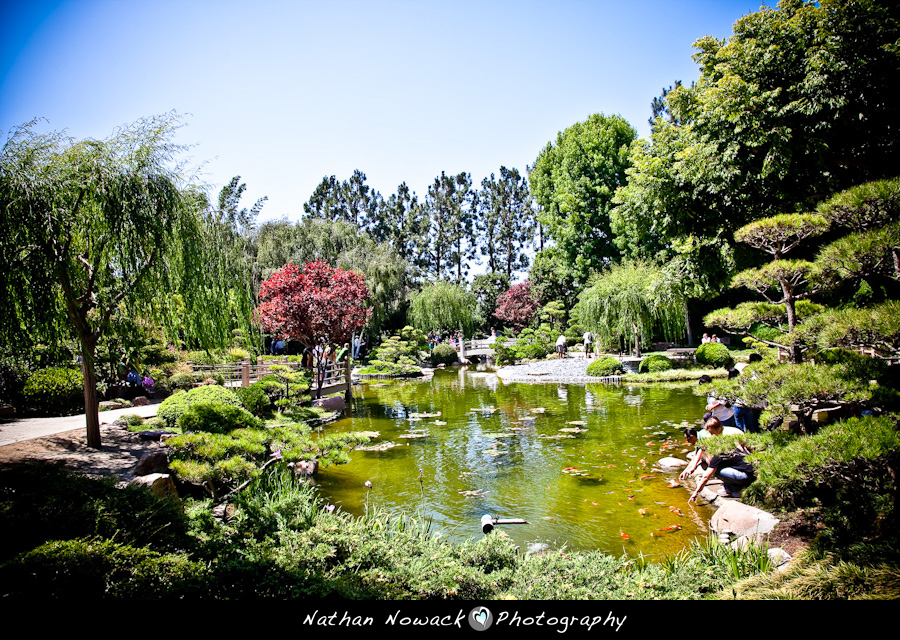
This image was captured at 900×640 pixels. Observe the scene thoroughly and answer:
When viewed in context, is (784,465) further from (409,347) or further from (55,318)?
(409,347)

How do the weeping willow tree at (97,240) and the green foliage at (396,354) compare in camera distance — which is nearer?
the weeping willow tree at (97,240)

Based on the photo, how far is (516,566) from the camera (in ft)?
12.8

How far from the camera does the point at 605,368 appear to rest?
1792cm

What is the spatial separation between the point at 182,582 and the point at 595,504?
5.05 m

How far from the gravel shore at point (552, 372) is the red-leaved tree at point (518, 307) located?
1111 centimetres

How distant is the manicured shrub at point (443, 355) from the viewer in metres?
27.7

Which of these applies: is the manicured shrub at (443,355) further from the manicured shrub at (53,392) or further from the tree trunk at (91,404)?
the tree trunk at (91,404)

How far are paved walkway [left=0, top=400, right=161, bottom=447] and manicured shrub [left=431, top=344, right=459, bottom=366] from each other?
727 inches

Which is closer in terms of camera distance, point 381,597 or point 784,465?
point 381,597

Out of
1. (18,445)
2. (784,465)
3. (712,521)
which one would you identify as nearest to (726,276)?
(712,521)

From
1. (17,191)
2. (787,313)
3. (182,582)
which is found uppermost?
(17,191)

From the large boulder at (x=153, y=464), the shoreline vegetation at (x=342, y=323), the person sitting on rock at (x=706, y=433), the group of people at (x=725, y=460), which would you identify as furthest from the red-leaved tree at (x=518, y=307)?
the large boulder at (x=153, y=464)

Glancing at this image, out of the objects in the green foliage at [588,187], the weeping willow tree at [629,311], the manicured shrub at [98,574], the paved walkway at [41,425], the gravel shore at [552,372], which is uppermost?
the green foliage at [588,187]

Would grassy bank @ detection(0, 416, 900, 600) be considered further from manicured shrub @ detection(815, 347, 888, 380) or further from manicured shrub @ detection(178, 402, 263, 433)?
manicured shrub @ detection(178, 402, 263, 433)
